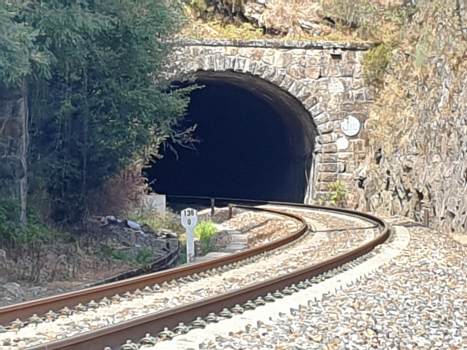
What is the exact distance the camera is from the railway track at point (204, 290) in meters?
5.06

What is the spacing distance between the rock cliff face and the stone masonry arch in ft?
1.87

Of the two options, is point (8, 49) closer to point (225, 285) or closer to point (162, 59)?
point (225, 285)

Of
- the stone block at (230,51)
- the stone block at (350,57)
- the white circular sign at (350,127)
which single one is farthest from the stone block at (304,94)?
the stone block at (230,51)

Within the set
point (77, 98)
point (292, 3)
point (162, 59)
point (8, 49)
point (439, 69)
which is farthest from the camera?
point (292, 3)

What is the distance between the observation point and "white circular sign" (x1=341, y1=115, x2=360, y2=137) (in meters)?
20.7

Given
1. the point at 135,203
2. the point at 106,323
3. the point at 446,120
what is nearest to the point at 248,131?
the point at 135,203

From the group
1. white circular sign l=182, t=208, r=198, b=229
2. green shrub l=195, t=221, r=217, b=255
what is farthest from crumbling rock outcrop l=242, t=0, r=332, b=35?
white circular sign l=182, t=208, r=198, b=229

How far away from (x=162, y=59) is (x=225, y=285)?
5564 mm

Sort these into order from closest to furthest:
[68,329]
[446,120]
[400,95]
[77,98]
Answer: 1. [68,329]
2. [77,98]
3. [446,120]
4. [400,95]

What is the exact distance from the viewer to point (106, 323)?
5.81 meters

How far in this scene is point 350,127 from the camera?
20.7 meters

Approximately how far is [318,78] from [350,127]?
170 centimetres

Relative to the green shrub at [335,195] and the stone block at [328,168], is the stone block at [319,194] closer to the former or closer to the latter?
the green shrub at [335,195]

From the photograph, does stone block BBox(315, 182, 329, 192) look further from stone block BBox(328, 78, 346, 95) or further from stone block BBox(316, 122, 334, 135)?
stone block BBox(328, 78, 346, 95)
